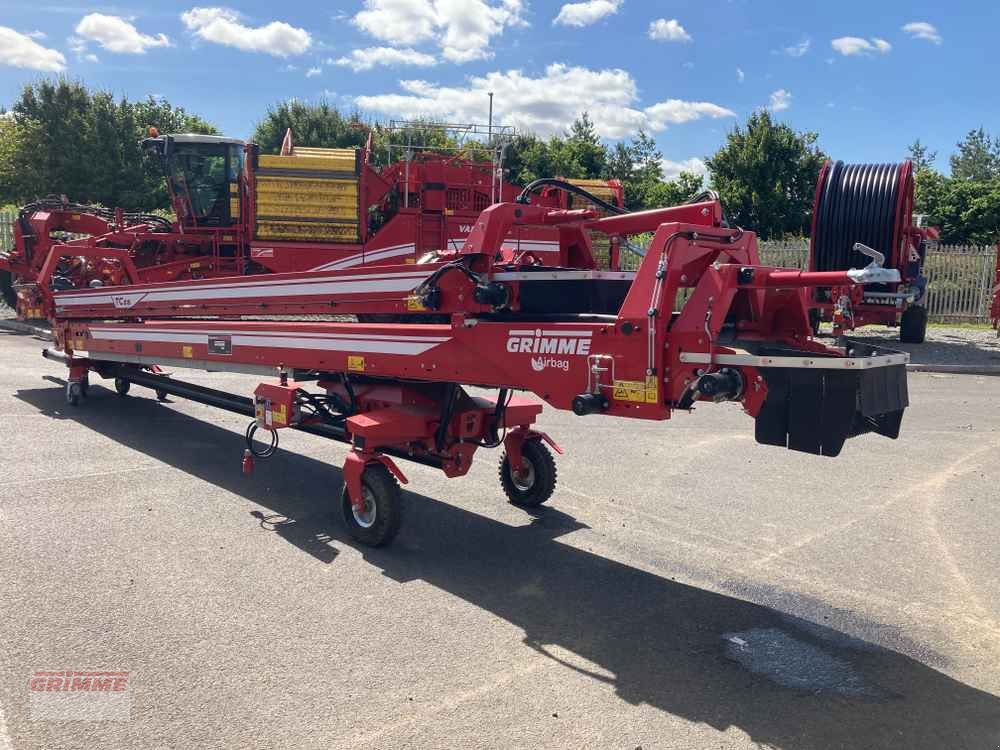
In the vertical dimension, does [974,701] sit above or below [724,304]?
below

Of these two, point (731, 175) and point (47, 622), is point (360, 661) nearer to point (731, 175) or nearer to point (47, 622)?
point (47, 622)

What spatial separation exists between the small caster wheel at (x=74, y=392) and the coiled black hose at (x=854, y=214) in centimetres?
1302

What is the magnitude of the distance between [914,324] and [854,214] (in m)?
2.80

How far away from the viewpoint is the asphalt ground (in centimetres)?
334

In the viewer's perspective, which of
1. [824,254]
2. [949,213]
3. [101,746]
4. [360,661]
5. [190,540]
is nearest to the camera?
[101,746]

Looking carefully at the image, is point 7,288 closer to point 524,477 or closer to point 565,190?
point 524,477

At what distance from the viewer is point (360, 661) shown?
3781 millimetres

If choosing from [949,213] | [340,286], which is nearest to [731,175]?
[949,213]

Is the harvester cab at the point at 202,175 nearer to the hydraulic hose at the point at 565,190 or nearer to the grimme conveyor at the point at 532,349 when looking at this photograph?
the grimme conveyor at the point at 532,349

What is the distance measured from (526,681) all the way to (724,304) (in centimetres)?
202

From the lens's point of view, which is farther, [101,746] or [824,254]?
[824,254]

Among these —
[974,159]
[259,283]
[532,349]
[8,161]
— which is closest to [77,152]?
[8,161]

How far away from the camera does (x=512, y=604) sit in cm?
447

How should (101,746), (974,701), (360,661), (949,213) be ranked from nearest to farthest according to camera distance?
(101,746), (974,701), (360,661), (949,213)
